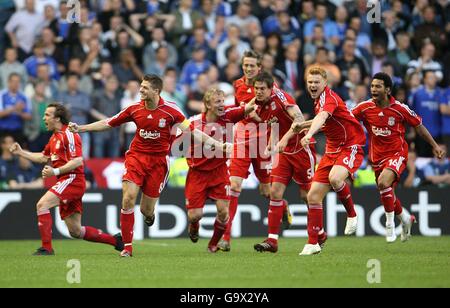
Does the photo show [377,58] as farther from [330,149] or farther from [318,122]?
[318,122]

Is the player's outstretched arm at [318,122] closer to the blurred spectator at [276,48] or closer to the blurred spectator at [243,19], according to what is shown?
the blurred spectator at [276,48]

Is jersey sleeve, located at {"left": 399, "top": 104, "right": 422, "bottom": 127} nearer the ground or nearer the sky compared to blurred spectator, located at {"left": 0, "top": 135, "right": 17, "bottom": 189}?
nearer the sky

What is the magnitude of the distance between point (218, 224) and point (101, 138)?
6.12 m

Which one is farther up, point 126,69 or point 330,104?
point 126,69

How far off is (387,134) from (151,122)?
3.60 meters

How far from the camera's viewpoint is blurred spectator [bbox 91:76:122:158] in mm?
19828

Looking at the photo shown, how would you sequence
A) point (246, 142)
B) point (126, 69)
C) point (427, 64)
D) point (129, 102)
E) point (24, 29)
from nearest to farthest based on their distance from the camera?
point (246, 142), point (129, 102), point (126, 69), point (24, 29), point (427, 64)

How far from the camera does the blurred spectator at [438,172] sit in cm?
1961

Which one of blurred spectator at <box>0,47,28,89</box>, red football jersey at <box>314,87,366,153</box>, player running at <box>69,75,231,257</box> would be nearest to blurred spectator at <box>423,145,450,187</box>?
red football jersey at <box>314,87,366,153</box>

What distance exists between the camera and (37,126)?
19.5 m

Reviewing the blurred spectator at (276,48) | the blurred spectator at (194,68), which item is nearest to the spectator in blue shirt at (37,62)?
the blurred spectator at (194,68)

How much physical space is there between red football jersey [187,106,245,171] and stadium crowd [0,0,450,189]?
16.9ft
